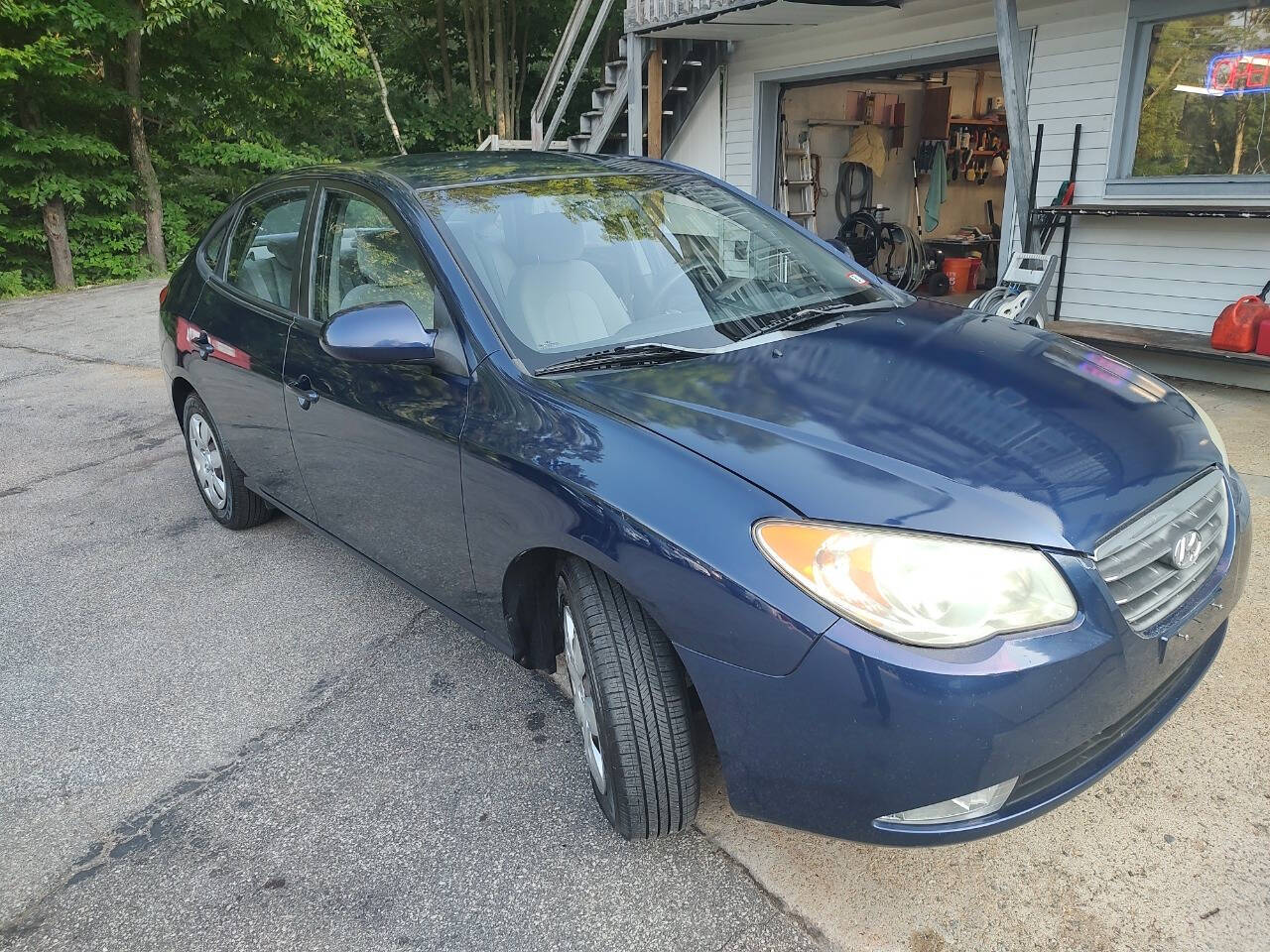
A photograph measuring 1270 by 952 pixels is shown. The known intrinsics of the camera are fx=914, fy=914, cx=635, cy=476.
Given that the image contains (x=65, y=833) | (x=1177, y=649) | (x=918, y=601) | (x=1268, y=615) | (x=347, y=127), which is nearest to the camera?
(x=918, y=601)

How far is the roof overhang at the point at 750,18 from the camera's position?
7.58 m

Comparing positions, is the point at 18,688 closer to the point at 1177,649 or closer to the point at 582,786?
the point at 582,786

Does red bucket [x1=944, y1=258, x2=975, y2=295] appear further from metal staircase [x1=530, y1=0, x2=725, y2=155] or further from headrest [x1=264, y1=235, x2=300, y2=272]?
headrest [x1=264, y1=235, x2=300, y2=272]

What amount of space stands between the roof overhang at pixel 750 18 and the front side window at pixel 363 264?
215 inches

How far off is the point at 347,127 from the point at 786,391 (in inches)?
689

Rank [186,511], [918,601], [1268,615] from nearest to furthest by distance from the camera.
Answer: [918,601], [1268,615], [186,511]

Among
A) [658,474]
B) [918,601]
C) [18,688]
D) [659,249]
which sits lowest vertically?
[18,688]

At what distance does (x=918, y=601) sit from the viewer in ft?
5.59

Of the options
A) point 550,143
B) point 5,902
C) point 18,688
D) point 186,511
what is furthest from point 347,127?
point 5,902

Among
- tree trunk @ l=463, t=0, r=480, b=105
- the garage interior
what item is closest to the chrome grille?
the garage interior

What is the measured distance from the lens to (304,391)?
3143mm

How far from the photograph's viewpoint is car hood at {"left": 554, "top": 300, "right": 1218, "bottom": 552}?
1.80 m

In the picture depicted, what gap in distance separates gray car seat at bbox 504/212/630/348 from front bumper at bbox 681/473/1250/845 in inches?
42.1

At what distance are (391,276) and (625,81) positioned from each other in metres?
8.49
